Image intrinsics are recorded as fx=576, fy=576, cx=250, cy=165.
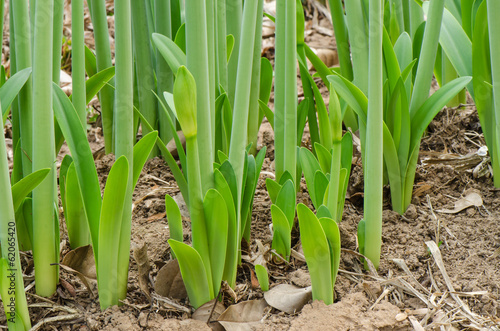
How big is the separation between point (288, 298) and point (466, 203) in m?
0.51

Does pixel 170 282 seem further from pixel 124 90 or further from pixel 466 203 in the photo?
pixel 466 203

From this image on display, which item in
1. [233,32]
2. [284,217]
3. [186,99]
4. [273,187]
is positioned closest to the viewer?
[186,99]

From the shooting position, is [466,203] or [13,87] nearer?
[13,87]

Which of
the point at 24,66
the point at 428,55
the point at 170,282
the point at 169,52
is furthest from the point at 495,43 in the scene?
the point at 24,66

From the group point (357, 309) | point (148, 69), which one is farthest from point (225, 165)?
point (148, 69)

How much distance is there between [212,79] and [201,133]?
0.15m

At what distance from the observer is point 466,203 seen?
124 cm

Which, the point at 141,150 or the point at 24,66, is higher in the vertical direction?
the point at 24,66

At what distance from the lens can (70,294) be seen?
982 millimetres

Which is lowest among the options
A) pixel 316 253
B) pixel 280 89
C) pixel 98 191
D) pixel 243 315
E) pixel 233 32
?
pixel 243 315

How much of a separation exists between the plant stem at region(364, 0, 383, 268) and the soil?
58 millimetres

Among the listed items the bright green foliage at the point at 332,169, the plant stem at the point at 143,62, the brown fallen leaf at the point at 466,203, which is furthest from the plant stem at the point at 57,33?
the brown fallen leaf at the point at 466,203

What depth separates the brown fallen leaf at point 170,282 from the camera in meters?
0.95

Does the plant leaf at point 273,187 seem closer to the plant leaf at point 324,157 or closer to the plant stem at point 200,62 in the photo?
the plant leaf at point 324,157
